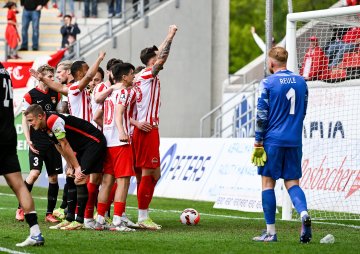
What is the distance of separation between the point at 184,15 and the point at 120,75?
20.4 metres

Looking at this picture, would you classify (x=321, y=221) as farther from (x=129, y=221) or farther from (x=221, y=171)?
(x=221, y=171)

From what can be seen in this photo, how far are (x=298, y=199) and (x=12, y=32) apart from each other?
21.4 meters

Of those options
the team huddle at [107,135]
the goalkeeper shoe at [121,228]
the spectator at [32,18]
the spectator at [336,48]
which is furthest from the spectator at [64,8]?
the goalkeeper shoe at [121,228]

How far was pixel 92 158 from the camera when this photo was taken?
13375 millimetres

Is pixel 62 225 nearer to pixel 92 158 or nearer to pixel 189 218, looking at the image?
pixel 92 158

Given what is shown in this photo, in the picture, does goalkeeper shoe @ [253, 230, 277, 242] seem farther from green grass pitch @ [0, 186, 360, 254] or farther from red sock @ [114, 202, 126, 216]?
red sock @ [114, 202, 126, 216]

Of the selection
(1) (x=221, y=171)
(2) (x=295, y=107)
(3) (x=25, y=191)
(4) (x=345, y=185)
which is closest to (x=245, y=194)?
(1) (x=221, y=171)

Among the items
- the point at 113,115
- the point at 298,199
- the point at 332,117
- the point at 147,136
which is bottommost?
the point at 298,199

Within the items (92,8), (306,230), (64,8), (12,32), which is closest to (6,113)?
(306,230)

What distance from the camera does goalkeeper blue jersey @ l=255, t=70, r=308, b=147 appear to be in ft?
40.3

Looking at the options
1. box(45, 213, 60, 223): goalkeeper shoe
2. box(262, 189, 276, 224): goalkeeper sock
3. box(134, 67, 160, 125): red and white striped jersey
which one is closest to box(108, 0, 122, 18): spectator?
box(45, 213, 60, 223): goalkeeper shoe

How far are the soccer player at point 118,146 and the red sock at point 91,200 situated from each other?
13 centimetres

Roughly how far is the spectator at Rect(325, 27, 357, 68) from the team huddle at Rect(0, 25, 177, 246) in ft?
14.4

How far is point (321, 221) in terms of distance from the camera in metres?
16.0
